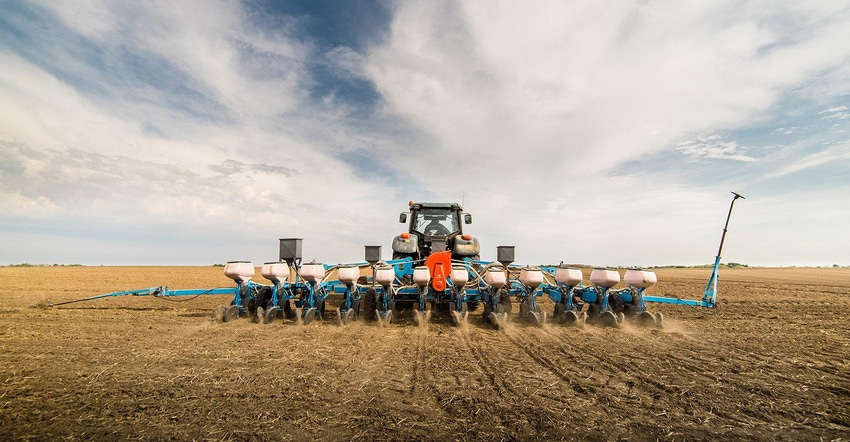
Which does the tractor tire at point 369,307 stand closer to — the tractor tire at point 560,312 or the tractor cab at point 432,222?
the tractor cab at point 432,222

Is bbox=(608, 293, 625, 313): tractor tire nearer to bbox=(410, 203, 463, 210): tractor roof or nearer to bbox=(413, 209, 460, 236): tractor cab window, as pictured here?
bbox=(413, 209, 460, 236): tractor cab window

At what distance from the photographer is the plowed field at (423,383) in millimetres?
2932

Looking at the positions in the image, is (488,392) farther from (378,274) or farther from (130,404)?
(378,274)

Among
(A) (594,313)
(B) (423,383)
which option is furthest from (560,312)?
(B) (423,383)

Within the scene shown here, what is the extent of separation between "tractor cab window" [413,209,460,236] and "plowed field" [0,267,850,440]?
465cm

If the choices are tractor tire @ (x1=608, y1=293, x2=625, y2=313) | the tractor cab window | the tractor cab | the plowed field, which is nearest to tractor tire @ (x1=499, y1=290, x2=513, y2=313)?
the plowed field

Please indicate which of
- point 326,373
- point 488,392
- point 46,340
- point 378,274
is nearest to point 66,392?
point 326,373

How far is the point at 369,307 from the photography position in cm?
809

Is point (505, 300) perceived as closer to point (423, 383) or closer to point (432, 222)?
point (432, 222)

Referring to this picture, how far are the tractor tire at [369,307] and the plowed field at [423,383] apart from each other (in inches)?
41.5

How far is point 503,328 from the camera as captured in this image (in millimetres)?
7215

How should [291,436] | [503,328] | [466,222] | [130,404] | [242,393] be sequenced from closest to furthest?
1. [291,436]
2. [130,404]
3. [242,393]
4. [503,328]
5. [466,222]

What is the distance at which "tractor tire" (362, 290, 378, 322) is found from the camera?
8.04 m

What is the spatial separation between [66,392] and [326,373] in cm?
245
